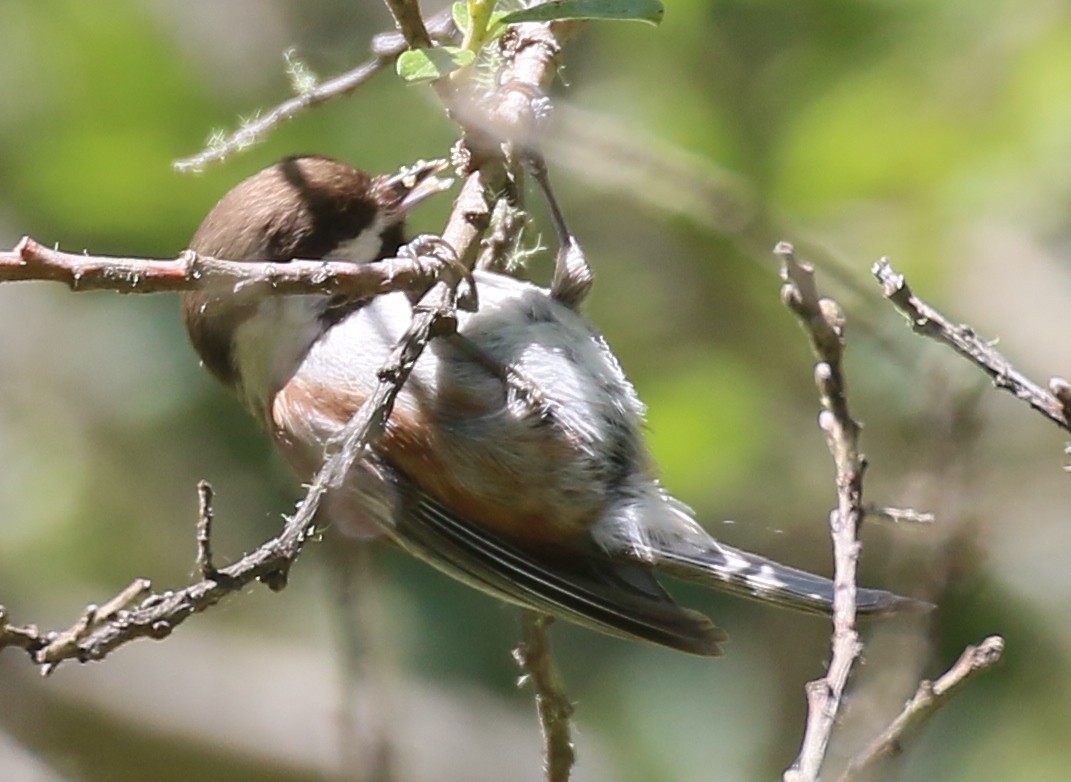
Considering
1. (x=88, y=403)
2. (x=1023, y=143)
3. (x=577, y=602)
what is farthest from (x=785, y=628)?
(x=88, y=403)

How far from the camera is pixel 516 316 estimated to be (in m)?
3.61

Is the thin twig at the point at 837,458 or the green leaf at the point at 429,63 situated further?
the green leaf at the point at 429,63

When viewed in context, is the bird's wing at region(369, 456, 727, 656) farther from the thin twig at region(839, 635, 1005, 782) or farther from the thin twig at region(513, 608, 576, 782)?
the thin twig at region(839, 635, 1005, 782)

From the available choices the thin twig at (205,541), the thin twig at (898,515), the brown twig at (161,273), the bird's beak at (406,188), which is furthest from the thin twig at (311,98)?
the thin twig at (898,515)

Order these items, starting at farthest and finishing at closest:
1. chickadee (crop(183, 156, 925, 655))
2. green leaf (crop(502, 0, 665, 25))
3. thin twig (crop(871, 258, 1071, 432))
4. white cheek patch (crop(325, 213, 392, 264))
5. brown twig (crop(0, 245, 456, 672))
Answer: white cheek patch (crop(325, 213, 392, 264)) → chickadee (crop(183, 156, 925, 655)) → green leaf (crop(502, 0, 665, 25)) → thin twig (crop(871, 258, 1071, 432)) → brown twig (crop(0, 245, 456, 672))

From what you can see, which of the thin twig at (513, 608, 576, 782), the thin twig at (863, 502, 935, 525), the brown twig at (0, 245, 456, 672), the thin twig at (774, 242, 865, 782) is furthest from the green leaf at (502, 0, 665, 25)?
the thin twig at (513, 608, 576, 782)

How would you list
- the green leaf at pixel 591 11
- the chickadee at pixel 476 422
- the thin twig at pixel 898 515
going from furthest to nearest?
the chickadee at pixel 476 422 < the green leaf at pixel 591 11 < the thin twig at pixel 898 515

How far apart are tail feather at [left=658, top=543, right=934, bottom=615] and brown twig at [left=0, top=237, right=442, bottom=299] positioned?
1356 millimetres

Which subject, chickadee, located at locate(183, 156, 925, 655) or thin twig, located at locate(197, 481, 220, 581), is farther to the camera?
chickadee, located at locate(183, 156, 925, 655)

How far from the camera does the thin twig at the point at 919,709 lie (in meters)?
2.14

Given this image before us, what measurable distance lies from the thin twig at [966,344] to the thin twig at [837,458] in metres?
0.18

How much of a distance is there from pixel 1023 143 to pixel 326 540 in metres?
2.97

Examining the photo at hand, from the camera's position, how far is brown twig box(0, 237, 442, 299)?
217 centimetres

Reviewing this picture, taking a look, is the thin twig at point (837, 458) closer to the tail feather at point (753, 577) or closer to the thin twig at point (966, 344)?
the thin twig at point (966, 344)
